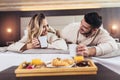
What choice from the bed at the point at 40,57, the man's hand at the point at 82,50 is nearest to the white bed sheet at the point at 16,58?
the bed at the point at 40,57

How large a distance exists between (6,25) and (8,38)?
0.71 ft

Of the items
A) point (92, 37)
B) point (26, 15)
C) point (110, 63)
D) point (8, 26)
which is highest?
point (26, 15)

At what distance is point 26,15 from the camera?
322 cm

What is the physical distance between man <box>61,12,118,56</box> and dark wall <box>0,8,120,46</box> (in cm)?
118

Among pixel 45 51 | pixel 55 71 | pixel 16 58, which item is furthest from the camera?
pixel 45 51

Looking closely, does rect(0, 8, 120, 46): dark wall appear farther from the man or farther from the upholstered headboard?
the man

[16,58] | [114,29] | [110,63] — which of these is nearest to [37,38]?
[16,58]

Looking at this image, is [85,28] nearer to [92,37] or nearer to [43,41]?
[92,37]

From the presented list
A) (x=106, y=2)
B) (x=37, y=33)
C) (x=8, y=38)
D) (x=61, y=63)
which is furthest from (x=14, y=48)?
(x=106, y=2)

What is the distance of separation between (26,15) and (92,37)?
5.30 ft

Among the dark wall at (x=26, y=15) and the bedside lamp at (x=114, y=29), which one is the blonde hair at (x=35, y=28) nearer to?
the dark wall at (x=26, y=15)

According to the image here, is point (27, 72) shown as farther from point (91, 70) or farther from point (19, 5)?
point (19, 5)

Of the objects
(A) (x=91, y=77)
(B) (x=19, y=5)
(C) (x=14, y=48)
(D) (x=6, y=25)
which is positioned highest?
(B) (x=19, y=5)

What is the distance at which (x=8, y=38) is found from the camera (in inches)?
131
